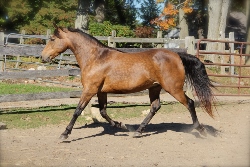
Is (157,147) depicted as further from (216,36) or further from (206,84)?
(216,36)

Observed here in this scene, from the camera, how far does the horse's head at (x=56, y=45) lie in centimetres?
847

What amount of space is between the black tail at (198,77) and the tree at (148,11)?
35.4 metres

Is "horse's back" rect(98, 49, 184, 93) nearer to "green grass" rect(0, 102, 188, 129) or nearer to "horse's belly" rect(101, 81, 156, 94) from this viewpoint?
"horse's belly" rect(101, 81, 156, 94)

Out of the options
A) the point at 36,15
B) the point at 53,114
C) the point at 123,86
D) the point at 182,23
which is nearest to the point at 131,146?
the point at 123,86

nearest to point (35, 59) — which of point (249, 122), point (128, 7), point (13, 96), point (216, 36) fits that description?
point (216, 36)

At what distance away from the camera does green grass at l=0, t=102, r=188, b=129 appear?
377 inches

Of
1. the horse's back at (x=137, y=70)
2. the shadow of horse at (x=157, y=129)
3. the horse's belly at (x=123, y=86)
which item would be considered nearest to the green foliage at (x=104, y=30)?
the shadow of horse at (x=157, y=129)

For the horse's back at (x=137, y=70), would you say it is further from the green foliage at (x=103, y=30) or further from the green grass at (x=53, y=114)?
the green foliage at (x=103, y=30)

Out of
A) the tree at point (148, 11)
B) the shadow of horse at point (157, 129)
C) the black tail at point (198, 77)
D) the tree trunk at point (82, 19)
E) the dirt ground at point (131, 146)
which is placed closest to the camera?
the dirt ground at point (131, 146)

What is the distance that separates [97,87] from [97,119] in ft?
6.13

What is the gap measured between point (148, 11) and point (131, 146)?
37.7 m

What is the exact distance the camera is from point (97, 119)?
9914 mm

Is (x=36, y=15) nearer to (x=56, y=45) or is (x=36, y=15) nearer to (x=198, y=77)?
(x=56, y=45)

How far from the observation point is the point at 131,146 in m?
7.63
